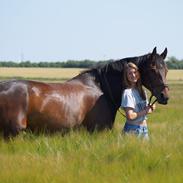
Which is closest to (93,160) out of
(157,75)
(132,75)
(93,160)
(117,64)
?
(93,160)

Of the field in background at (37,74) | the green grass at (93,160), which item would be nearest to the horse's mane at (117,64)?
the green grass at (93,160)

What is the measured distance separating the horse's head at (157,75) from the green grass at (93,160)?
4.99ft

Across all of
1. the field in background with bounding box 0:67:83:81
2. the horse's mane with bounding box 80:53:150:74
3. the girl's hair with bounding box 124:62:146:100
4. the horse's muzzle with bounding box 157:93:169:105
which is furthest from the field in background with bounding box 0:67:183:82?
the girl's hair with bounding box 124:62:146:100

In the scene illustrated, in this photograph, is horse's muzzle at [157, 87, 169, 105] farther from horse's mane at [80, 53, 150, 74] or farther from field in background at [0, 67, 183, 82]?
field in background at [0, 67, 183, 82]

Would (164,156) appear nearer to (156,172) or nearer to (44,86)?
(156,172)

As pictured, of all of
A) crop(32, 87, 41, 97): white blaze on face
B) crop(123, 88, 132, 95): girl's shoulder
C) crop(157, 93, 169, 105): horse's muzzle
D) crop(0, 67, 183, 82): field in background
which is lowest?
crop(0, 67, 183, 82): field in background

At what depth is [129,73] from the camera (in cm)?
740

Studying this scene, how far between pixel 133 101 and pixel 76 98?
1018mm

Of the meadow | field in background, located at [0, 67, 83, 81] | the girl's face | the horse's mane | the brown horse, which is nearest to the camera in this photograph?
the meadow

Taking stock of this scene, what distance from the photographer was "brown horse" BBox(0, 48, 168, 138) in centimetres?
748

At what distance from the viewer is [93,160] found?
5.32 m

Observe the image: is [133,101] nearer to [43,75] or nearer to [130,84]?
[130,84]

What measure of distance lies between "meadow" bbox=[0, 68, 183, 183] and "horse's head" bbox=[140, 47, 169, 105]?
152cm

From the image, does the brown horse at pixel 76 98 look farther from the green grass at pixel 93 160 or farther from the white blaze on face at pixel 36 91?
the green grass at pixel 93 160
